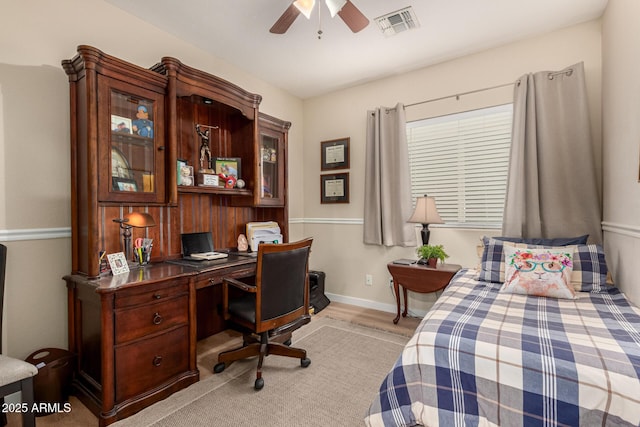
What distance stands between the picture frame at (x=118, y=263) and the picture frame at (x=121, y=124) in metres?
0.80

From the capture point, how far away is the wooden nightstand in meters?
2.73

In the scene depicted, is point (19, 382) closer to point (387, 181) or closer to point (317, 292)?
point (317, 292)

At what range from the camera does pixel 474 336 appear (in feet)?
4.16

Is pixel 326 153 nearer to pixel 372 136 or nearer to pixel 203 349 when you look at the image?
pixel 372 136

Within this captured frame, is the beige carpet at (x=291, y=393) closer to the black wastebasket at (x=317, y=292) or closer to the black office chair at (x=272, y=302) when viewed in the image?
the black office chair at (x=272, y=302)

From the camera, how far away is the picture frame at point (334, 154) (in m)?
3.74

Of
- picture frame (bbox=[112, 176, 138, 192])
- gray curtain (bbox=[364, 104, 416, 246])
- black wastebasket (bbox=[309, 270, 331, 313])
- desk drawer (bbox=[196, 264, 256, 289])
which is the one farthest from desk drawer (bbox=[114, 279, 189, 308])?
gray curtain (bbox=[364, 104, 416, 246])

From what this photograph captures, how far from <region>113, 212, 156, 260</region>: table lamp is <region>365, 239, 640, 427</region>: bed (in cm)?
182

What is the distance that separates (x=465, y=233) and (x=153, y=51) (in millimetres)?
3238

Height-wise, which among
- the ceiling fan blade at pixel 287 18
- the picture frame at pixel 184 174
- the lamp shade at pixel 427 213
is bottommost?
the lamp shade at pixel 427 213

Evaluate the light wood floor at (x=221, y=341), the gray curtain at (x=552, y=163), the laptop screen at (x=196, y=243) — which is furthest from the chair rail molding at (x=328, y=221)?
the gray curtain at (x=552, y=163)

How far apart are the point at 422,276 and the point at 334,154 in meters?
1.83

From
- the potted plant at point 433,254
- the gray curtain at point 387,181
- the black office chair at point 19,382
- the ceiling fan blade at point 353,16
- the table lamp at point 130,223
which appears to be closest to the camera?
the black office chair at point 19,382

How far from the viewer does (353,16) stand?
6.41ft
